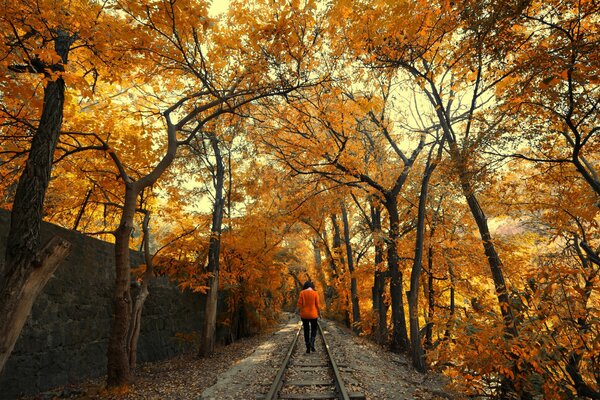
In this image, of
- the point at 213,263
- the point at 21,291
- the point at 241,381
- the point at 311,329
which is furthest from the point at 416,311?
the point at 21,291

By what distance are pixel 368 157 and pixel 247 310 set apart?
1033 centimetres

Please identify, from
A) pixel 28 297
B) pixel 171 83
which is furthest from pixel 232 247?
pixel 28 297

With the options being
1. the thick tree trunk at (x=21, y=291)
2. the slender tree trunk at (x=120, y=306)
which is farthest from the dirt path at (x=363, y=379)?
the thick tree trunk at (x=21, y=291)

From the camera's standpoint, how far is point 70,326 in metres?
7.75

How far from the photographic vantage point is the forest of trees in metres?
4.41

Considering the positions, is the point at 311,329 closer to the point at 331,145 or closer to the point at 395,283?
the point at 395,283

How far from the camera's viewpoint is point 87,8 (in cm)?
590

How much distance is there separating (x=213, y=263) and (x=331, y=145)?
5.58 meters

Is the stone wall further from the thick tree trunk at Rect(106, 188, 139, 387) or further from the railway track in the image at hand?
the railway track

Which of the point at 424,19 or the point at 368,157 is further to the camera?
the point at 368,157

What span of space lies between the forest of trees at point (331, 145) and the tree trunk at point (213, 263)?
5cm

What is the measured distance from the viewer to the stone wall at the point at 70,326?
6.39 m

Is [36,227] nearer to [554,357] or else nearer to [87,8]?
[87,8]

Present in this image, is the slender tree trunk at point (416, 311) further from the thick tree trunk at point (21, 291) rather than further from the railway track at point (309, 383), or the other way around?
the thick tree trunk at point (21, 291)
